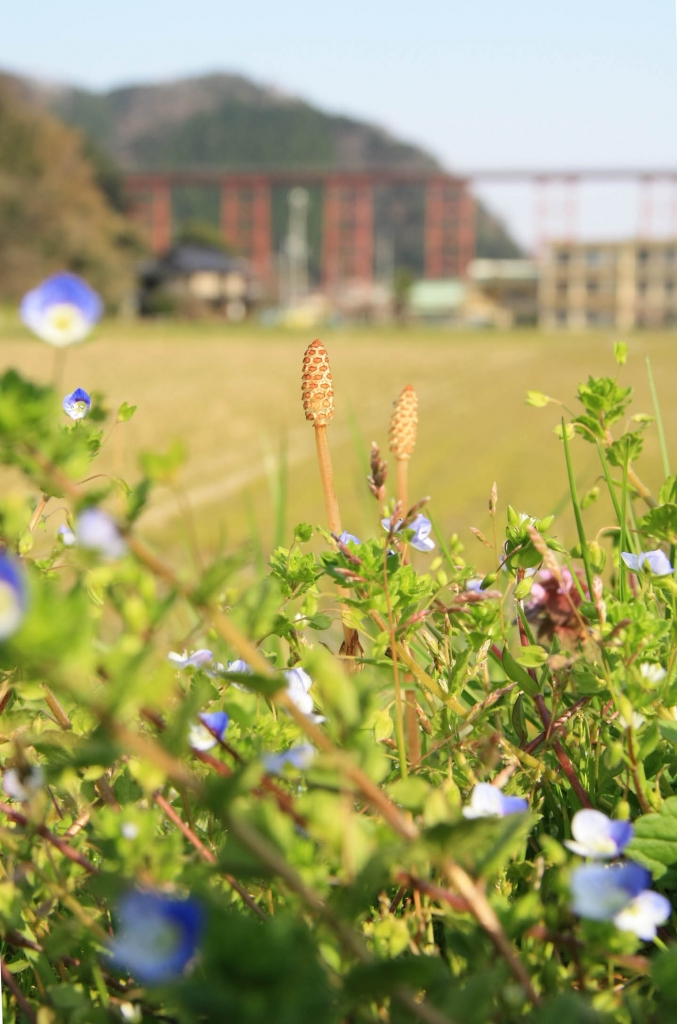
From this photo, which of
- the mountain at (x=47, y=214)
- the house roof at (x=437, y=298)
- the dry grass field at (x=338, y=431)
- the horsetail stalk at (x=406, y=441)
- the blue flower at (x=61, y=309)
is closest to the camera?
the blue flower at (x=61, y=309)

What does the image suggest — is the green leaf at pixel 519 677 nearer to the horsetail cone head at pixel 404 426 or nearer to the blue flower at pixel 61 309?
the horsetail cone head at pixel 404 426

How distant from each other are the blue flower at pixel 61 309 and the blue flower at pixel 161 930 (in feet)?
0.57

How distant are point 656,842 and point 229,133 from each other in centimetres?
10335

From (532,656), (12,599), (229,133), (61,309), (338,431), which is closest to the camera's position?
(12,599)

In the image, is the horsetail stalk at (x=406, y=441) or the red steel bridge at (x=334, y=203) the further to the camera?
the red steel bridge at (x=334, y=203)

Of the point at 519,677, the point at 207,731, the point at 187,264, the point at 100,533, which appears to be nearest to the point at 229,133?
the point at 187,264

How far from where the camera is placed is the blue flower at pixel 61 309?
1.07 ft

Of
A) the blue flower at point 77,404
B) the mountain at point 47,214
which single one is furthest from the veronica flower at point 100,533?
the mountain at point 47,214

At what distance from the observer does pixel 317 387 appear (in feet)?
1.67

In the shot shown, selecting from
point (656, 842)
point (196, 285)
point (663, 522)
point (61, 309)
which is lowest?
point (196, 285)

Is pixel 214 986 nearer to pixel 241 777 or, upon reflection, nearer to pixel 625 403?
pixel 241 777

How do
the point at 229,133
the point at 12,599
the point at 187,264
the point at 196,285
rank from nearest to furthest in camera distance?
the point at 12,599, the point at 196,285, the point at 187,264, the point at 229,133

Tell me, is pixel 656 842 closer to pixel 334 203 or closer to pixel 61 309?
pixel 61 309

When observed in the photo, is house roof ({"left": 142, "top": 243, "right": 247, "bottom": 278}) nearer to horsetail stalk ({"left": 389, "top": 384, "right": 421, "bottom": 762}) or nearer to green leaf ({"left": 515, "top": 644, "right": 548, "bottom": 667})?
horsetail stalk ({"left": 389, "top": 384, "right": 421, "bottom": 762})
